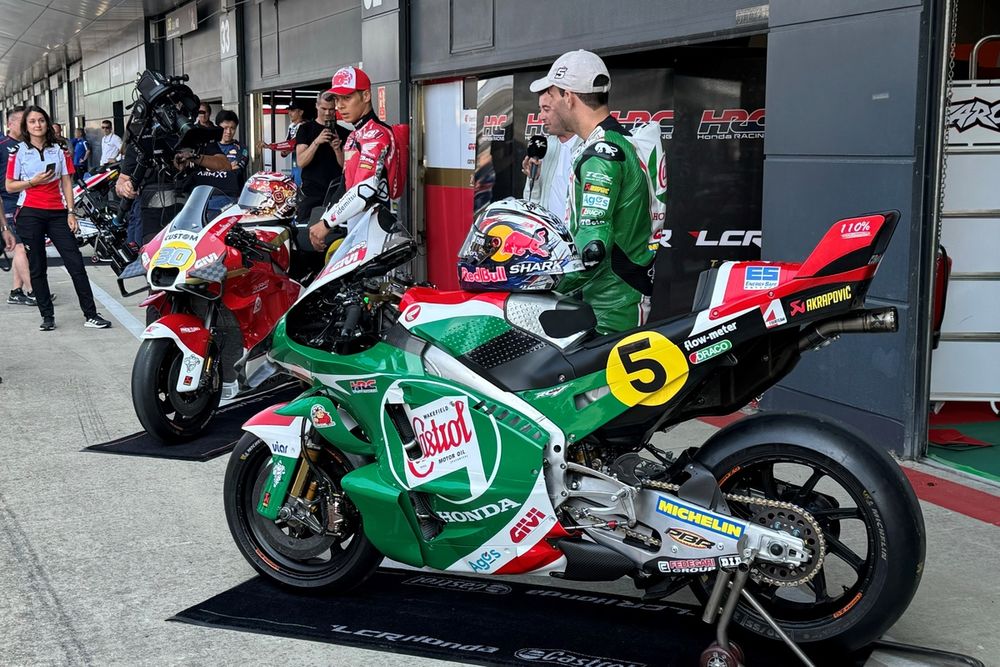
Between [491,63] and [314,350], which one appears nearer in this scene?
[314,350]

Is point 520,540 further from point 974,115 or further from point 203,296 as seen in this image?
point 974,115

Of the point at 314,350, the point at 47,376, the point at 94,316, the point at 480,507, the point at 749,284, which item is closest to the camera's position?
the point at 749,284

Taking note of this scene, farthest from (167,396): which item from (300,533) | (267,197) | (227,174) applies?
(227,174)

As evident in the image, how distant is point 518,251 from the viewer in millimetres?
3576

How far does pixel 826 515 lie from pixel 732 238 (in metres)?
4.85

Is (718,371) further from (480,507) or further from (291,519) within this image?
(291,519)

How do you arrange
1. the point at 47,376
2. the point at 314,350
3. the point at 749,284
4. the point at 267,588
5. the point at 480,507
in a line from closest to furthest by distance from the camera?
the point at 749,284, the point at 480,507, the point at 314,350, the point at 267,588, the point at 47,376

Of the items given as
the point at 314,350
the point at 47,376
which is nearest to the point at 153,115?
the point at 47,376

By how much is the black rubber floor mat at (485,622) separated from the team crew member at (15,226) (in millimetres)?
7767

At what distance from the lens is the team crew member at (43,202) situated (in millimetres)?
10227

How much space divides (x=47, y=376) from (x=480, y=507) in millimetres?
5706

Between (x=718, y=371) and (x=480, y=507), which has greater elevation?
(x=718, y=371)

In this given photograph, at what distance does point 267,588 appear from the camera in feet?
13.8

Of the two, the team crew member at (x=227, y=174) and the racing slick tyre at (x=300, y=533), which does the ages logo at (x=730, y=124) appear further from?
the racing slick tyre at (x=300, y=533)
